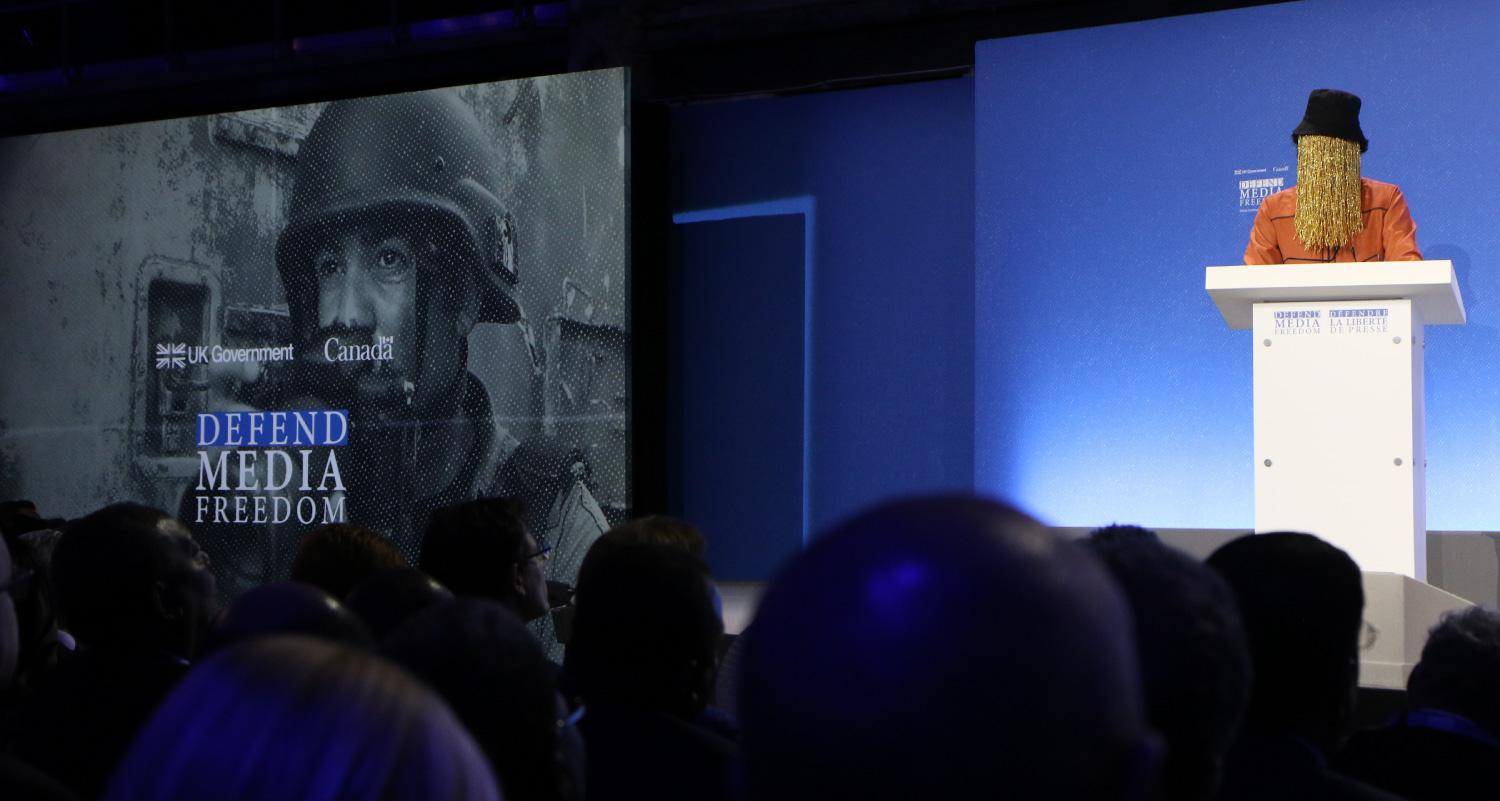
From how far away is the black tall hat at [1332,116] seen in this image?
387 cm

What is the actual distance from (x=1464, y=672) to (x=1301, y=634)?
2.14 ft

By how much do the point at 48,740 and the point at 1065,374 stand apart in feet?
16.0

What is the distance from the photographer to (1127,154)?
243 inches

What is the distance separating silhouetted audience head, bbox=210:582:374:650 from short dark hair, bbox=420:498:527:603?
39.5 inches

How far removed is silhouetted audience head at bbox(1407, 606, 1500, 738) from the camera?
2.08 m

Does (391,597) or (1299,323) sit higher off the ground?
(1299,323)

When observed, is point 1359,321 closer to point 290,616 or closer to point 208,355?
point 290,616

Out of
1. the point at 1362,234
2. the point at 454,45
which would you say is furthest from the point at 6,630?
the point at 454,45

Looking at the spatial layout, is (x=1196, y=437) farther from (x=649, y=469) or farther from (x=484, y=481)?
(x=484, y=481)

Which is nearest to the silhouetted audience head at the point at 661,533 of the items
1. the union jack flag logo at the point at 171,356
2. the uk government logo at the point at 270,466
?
the uk government logo at the point at 270,466

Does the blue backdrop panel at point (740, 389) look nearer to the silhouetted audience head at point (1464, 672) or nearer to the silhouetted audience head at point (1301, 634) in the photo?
the silhouetted audience head at point (1464, 672)

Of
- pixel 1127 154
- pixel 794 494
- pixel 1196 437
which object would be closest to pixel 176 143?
pixel 794 494

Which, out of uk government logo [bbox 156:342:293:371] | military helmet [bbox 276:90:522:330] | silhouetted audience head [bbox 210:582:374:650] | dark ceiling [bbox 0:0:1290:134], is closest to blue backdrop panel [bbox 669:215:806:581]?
dark ceiling [bbox 0:0:1290:134]

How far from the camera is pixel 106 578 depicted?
2.21m
